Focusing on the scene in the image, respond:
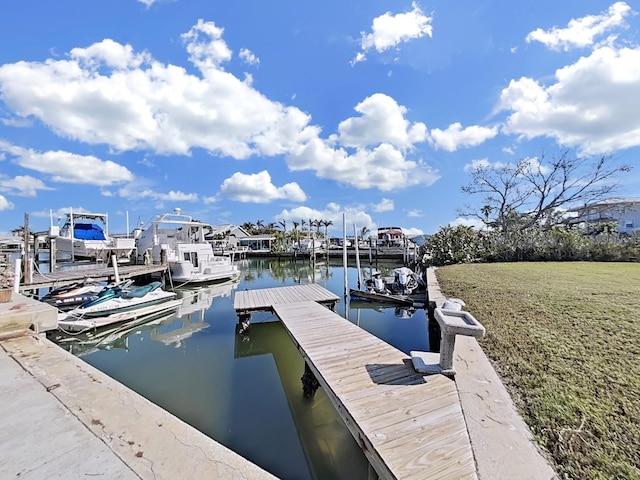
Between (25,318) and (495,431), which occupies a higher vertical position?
(25,318)

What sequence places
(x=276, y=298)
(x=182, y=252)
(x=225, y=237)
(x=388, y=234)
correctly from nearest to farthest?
(x=276, y=298) → (x=182, y=252) → (x=225, y=237) → (x=388, y=234)

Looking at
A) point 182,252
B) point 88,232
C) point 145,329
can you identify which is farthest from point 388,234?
point 145,329

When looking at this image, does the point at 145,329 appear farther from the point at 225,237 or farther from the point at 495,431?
the point at 225,237

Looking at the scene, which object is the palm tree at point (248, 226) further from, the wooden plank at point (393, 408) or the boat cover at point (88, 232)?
the wooden plank at point (393, 408)

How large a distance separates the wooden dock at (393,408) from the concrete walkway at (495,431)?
3.4 inches

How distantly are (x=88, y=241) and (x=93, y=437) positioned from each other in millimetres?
24823

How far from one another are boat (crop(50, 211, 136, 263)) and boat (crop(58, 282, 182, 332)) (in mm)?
11077

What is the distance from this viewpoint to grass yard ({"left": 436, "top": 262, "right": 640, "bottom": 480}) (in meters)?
2.14

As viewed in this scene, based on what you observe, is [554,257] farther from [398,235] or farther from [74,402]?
[398,235]

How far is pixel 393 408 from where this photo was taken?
2713 millimetres

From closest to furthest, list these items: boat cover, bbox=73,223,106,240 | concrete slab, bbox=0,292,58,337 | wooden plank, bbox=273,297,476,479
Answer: wooden plank, bbox=273,297,476,479 < concrete slab, bbox=0,292,58,337 < boat cover, bbox=73,223,106,240

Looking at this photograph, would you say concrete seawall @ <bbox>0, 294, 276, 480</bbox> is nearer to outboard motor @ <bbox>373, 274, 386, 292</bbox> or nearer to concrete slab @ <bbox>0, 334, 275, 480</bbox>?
concrete slab @ <bbox>0, 334, 275, 480</bbox>

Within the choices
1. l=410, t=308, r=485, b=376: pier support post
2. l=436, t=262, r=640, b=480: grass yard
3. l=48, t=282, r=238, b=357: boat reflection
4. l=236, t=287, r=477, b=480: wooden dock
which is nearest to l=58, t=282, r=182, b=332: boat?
l=48, t=282, r=238, b=357: boat reflection

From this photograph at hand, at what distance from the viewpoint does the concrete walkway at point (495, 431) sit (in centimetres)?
199
